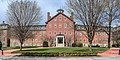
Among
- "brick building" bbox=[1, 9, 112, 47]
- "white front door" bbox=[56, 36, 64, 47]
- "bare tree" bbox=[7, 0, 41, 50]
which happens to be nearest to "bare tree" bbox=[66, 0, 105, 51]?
"bare tree" bbox=[7, 0, 41, 50]

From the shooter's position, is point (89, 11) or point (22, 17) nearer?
point (89, 11)

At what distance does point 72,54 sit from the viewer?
2714 cm

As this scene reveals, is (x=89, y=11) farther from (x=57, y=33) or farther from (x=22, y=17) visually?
(x=57, y=33)

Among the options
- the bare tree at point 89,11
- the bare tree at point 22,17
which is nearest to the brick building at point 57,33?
the bare tree at point 22,17

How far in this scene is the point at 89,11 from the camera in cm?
3198

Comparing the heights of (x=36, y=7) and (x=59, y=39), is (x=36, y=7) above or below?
above

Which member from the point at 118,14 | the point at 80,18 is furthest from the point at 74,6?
the point at 118,14

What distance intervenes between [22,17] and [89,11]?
13.4m

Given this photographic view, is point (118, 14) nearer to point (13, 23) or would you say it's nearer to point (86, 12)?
point (86, 12)

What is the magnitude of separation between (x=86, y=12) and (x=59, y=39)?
142ft

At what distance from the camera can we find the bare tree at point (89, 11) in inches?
1259

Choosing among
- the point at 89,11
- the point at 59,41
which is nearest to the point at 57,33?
the point at 59,41

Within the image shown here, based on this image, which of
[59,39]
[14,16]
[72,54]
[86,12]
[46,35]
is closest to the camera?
[72,54]

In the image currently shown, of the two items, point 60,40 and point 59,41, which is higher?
point 60,40
